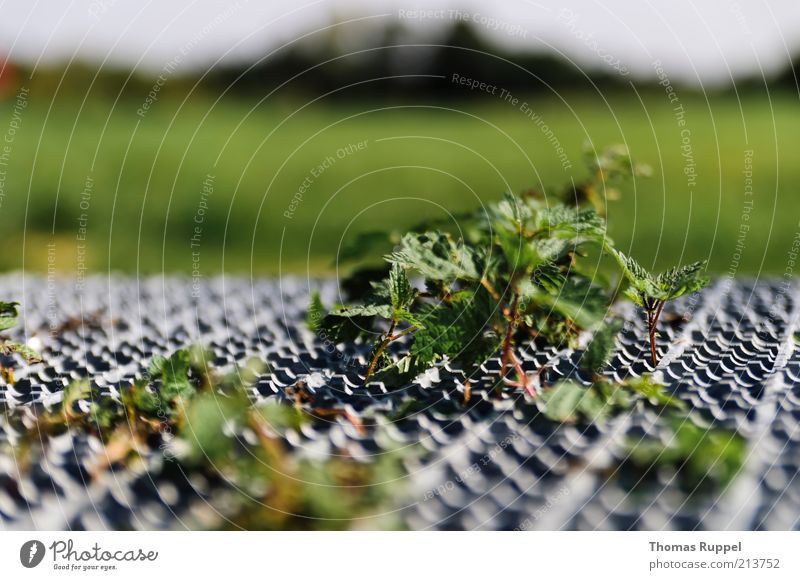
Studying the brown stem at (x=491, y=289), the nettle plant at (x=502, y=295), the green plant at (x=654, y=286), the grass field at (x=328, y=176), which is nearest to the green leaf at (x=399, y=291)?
the nettle plant at (x=502, y=295)

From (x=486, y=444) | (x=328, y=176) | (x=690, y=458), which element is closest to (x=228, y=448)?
(x=486, y=444)

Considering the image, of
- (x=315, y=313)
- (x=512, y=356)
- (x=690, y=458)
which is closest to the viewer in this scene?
(x=690, y=458)

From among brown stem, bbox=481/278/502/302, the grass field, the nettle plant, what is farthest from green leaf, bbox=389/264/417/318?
the grass field

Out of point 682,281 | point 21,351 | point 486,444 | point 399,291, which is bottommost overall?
point 21,351

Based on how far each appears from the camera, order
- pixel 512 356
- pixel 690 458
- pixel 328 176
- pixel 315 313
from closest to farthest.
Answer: pixel 690 458 → pixel 512 356 → pixel 315 313 → pixel 328 176

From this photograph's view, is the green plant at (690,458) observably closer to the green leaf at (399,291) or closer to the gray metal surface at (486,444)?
the gray metal surface at (486,444)

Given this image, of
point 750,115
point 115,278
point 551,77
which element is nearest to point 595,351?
point 115,278

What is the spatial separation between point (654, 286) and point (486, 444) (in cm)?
41

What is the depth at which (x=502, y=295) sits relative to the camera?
3.81 feet

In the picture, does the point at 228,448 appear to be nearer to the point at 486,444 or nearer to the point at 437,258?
the point at 486,444
